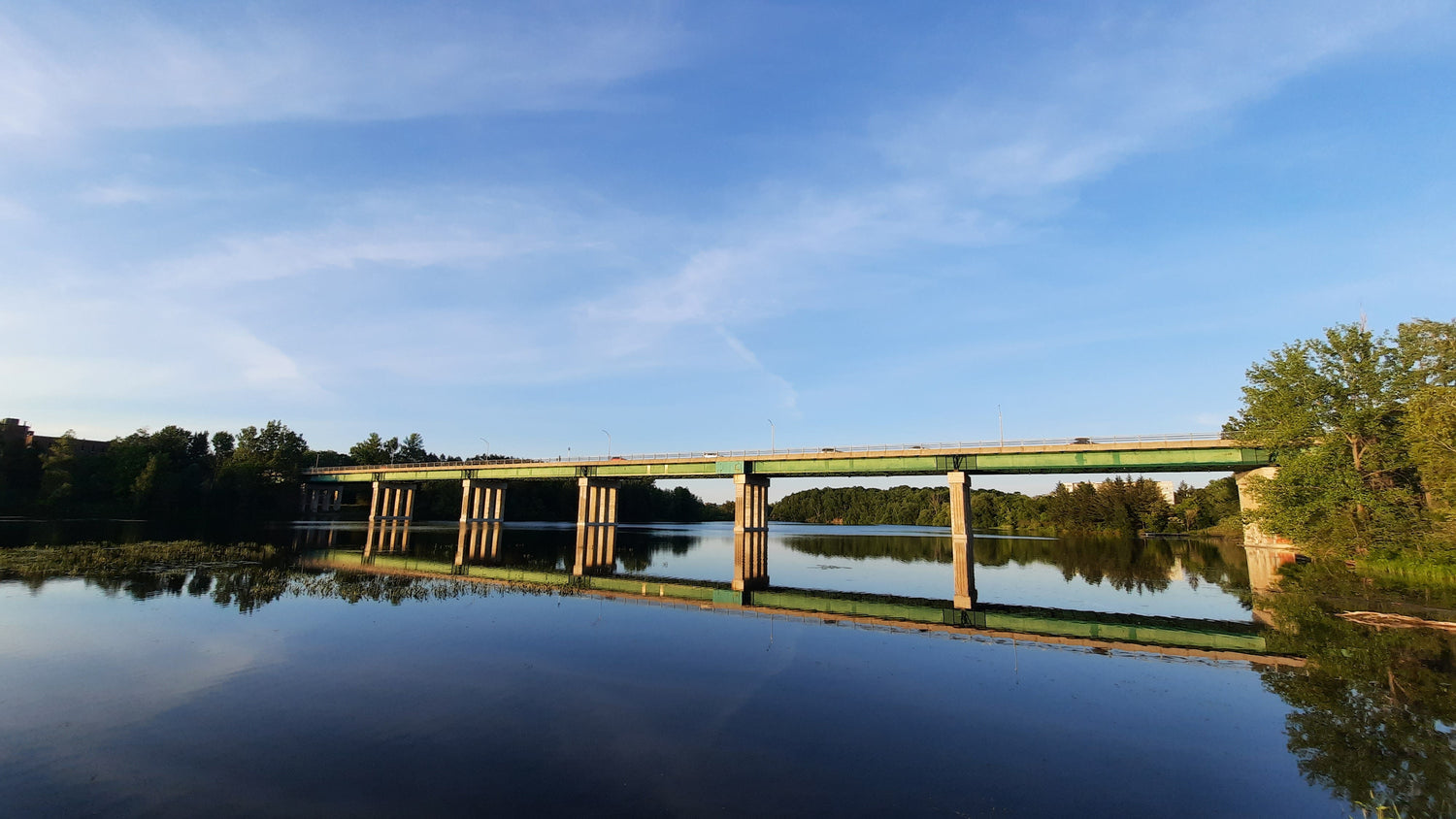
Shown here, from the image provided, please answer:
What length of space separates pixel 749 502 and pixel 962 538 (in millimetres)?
31193

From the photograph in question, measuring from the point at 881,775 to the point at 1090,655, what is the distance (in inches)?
679

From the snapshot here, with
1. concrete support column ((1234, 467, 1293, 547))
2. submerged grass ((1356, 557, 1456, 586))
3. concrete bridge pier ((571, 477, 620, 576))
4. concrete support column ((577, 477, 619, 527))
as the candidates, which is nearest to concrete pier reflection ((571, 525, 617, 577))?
concrete bridge pier ((571, 477, 620, 576))

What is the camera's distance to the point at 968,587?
46.1 m

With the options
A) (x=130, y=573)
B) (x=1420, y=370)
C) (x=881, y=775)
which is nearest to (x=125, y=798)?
(x=881, y=775)

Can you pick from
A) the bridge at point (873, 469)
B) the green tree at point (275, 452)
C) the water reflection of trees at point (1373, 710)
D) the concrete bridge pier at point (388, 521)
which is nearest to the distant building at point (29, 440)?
the green tree at point (275, 452)

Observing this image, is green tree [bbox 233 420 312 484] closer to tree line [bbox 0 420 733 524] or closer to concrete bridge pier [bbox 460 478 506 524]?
tree line [bbox 0 420 733 524]

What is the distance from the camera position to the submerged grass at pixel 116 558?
128 ft

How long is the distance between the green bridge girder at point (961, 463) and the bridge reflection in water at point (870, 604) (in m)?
Answer: 11.8

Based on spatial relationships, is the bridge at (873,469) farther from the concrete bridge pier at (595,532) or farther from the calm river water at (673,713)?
the calm river water at (673,713)

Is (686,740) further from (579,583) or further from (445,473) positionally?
(445,473)

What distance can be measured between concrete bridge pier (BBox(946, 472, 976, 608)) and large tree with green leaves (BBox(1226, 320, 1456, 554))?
82.6 ft

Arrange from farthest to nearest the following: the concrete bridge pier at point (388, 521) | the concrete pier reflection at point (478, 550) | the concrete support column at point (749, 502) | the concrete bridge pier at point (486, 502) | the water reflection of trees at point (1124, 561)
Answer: the concrete bridge pier at point (486, 502) → the concrete support column at point (749, 502) → the concrete bridge pier at point (388, 521) → the concrete pier reflection at point (478, 550) → the water reflection of trees at point (1124, 561)

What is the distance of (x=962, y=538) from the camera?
67688mm

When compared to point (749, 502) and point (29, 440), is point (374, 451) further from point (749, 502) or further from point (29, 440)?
point (749, 502)
